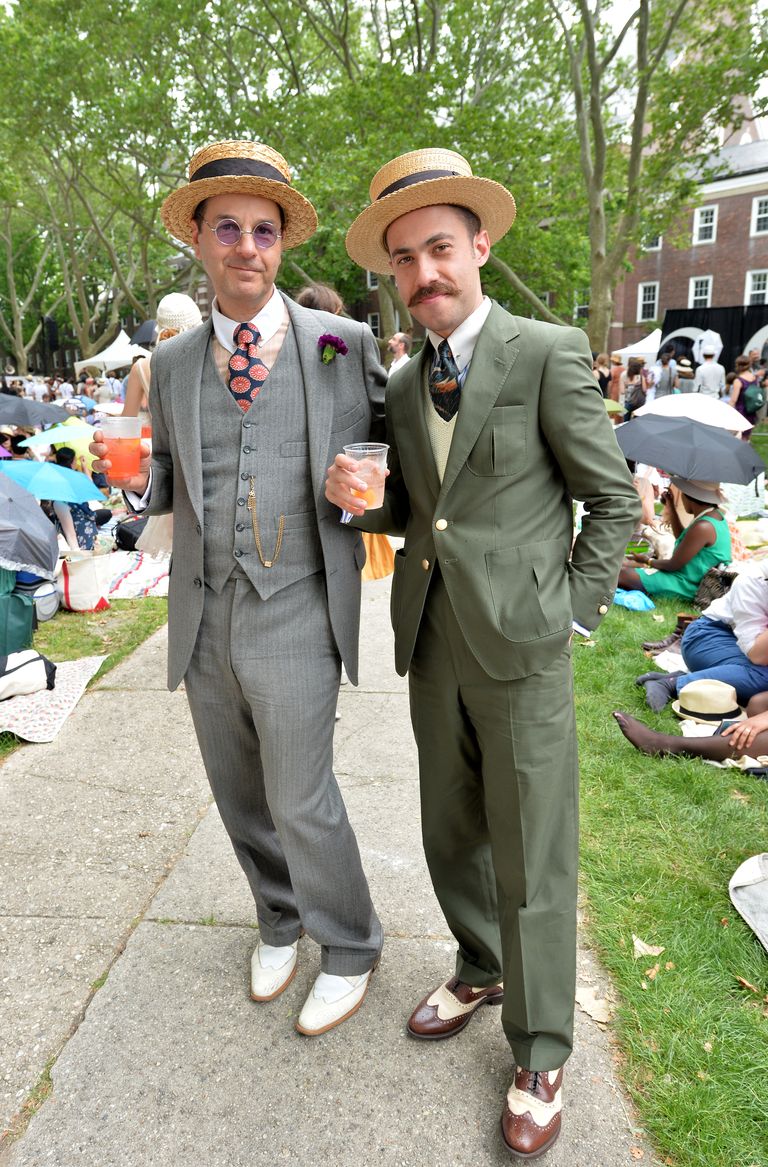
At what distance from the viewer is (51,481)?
641 centimetres

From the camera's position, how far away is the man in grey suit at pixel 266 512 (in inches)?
84.2

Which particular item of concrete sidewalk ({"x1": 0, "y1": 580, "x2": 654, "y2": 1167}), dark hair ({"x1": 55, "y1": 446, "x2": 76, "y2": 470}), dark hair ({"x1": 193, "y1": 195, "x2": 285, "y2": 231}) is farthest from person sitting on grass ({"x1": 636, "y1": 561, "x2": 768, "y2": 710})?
dark hair ({"x1": 55, "y1": 446, "x2": 76, "y2": 470})

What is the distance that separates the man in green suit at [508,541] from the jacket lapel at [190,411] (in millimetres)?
405

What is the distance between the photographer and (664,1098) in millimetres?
2127

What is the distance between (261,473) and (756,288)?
121 feet

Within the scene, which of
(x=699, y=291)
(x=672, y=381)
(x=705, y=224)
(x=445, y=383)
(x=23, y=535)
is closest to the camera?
(x=445, y=383)

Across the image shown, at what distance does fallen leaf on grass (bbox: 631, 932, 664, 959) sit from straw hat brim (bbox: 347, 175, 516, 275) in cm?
232

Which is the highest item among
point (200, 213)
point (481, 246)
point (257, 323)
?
point (200, 213)

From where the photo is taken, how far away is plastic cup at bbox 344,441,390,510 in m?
1.95

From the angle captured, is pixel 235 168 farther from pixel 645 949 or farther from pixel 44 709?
pixel 44 709

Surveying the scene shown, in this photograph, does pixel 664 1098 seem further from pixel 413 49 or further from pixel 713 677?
pixel 413 49

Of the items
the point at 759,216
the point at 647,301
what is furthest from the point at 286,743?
the point at 647,301

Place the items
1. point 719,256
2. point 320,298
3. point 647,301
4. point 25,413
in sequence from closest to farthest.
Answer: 1. point 320,298
2. point 25,413
3. point 719,256
4. point 647,301

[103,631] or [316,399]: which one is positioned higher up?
[316,399]
